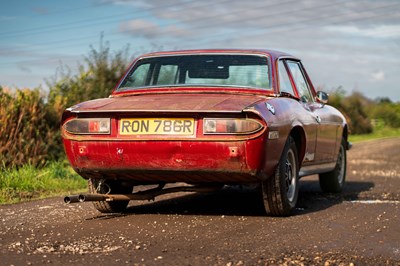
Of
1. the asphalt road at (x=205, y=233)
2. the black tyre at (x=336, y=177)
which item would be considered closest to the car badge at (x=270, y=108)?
the asphalt road at (x=205, y=233)

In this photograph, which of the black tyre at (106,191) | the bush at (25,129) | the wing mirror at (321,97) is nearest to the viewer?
the black tyre at (106,191)

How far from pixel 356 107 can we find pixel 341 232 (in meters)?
35.8

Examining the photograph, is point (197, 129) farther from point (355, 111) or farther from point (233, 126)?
point (355, 111)

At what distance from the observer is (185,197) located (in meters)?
8.80

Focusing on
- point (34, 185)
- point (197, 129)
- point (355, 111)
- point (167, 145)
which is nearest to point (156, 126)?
point (167, 145)

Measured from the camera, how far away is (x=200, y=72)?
745 centimetres

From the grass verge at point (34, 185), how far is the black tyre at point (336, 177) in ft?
10.4

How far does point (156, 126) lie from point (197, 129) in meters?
0.36

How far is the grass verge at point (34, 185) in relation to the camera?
30.6ft

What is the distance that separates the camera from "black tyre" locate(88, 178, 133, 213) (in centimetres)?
714

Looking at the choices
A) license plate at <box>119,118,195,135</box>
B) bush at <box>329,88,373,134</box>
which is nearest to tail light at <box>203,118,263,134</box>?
license plate at <box>119,118,195,135</box>

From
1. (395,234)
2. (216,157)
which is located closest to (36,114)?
(216,157)

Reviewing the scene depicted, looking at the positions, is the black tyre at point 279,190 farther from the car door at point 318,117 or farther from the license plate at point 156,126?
the car door at point 318,117

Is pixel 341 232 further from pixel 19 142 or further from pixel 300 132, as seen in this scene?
pixel 19 142
